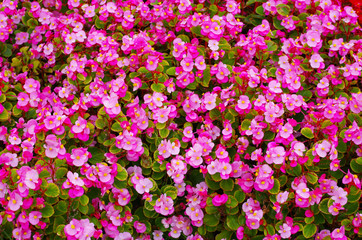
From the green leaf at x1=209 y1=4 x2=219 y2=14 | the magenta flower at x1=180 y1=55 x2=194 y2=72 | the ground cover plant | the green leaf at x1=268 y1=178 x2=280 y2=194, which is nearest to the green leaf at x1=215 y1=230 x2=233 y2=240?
the ground cover plant

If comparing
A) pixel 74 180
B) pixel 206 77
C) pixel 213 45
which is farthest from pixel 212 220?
pixel 213 45

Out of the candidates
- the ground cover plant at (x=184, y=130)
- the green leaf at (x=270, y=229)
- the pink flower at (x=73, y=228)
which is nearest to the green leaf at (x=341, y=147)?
the ground cover plant at (x=184, y=130)

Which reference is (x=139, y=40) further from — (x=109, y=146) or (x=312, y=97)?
(x=312, y=97)

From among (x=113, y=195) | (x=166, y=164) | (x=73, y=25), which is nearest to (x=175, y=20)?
(x=73, y=25)

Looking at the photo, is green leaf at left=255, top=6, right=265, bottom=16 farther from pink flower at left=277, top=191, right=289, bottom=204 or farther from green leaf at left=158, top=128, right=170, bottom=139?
pink flower at left=277, top=191, right=289, bottom=204

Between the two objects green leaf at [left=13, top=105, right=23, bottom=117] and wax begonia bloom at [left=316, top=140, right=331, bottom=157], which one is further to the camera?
green leaf at [left=13, top=105, right=23, bottom=117]

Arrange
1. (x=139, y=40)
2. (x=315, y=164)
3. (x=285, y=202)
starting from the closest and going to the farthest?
1. (x=285, y=202)
2. (x=315, y=164)
3. (x=139, y=40)
